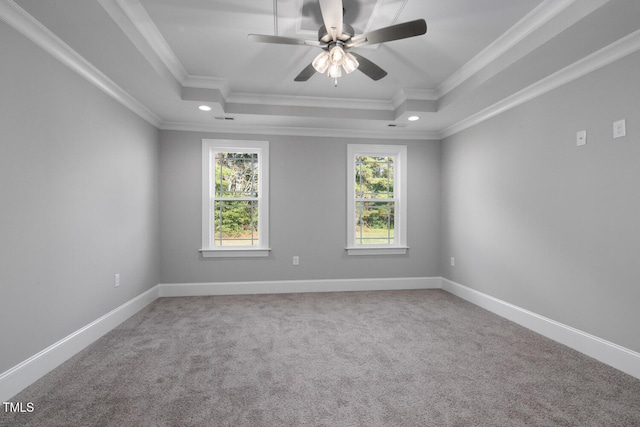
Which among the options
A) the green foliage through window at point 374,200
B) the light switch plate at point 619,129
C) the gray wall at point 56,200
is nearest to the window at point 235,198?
the gray wall at point 56,200

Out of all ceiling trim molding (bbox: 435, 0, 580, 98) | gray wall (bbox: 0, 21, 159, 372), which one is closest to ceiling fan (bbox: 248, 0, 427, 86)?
ceiling trim molding (bbox: 435, 0, 580, 98)

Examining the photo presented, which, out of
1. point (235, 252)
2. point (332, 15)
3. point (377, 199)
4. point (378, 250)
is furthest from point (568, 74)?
point (235, 252)

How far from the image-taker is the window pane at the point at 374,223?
15.9ft

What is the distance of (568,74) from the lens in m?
2.73

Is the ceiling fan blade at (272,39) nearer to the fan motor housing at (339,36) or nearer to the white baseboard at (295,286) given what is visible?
the fan motor housing at (339,36)

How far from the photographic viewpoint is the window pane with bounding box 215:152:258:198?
4.61 metres

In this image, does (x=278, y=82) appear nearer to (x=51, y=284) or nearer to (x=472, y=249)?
(x=51, y=284)

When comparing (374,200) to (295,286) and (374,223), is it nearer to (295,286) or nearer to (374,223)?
(374,223)

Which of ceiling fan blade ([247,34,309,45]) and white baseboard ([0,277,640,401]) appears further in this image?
white baseboard ([0,277,640,401])

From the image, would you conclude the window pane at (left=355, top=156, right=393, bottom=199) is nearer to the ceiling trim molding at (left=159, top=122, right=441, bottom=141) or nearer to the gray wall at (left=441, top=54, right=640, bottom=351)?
the ceiling trim molding at (left=159, top=122, right=441, bottom=141)

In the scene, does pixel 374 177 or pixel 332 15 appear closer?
pixel 332 15

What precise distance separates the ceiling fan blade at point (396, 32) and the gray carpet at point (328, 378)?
7.38 feet

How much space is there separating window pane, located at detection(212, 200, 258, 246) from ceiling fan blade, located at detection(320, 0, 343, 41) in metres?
2.97

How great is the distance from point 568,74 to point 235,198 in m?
3.96
